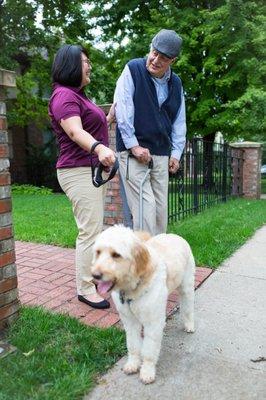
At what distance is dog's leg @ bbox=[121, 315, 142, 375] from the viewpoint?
2.64m

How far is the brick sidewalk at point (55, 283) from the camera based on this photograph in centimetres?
349

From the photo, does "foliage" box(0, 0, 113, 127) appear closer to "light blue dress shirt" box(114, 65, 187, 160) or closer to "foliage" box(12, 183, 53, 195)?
"foliage" box(12, 183, 53, 195)

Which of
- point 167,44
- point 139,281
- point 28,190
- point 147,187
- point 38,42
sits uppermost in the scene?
point 38,42

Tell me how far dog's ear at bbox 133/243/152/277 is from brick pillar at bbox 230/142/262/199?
10.6 m

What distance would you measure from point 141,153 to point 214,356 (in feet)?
5.55

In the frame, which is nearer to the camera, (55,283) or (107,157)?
(107,157)

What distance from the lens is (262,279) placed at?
4.45 m

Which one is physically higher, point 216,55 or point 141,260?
point 216,55

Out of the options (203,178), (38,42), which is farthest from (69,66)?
(38,42)

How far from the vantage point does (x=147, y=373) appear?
2553 mm

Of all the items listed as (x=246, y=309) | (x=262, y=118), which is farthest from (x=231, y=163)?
(x=246, y=309)

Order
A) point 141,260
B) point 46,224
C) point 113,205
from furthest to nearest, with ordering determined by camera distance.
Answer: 1. point 46,224
2. point 113,205
3. point 141,260

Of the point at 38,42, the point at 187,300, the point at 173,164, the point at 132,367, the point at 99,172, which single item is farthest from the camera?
the point at 38,42

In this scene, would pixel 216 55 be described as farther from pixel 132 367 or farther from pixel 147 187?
pixel 132 367
